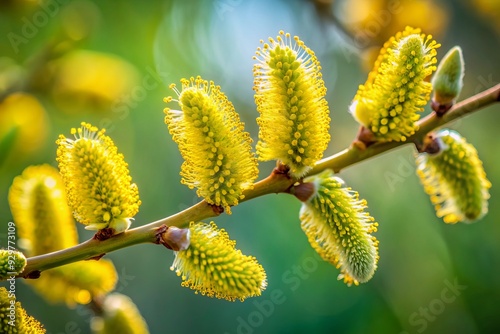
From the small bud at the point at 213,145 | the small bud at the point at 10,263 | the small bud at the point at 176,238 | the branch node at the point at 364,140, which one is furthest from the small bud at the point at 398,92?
the small bud at the point at 10,263

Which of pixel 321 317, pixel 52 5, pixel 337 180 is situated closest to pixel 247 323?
pixel 321 317

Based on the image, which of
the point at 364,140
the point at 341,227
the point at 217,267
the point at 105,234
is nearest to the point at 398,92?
the point at 364,140

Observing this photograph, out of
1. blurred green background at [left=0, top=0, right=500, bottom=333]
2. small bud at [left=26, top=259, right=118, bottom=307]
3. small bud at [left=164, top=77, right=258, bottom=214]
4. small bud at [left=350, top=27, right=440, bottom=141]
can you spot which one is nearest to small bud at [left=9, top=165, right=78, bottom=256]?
small bud at [left=26, top=259, right=118, bottom=307]

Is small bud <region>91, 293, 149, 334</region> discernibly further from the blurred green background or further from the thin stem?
the blurred green background

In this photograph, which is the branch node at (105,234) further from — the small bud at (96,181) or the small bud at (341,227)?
the small bud at (341,227)

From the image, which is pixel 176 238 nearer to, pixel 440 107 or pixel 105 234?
A: pixel 105 234

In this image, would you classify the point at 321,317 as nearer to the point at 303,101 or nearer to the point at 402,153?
the point at 402,153

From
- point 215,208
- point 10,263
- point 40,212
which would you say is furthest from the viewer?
point 40,212
